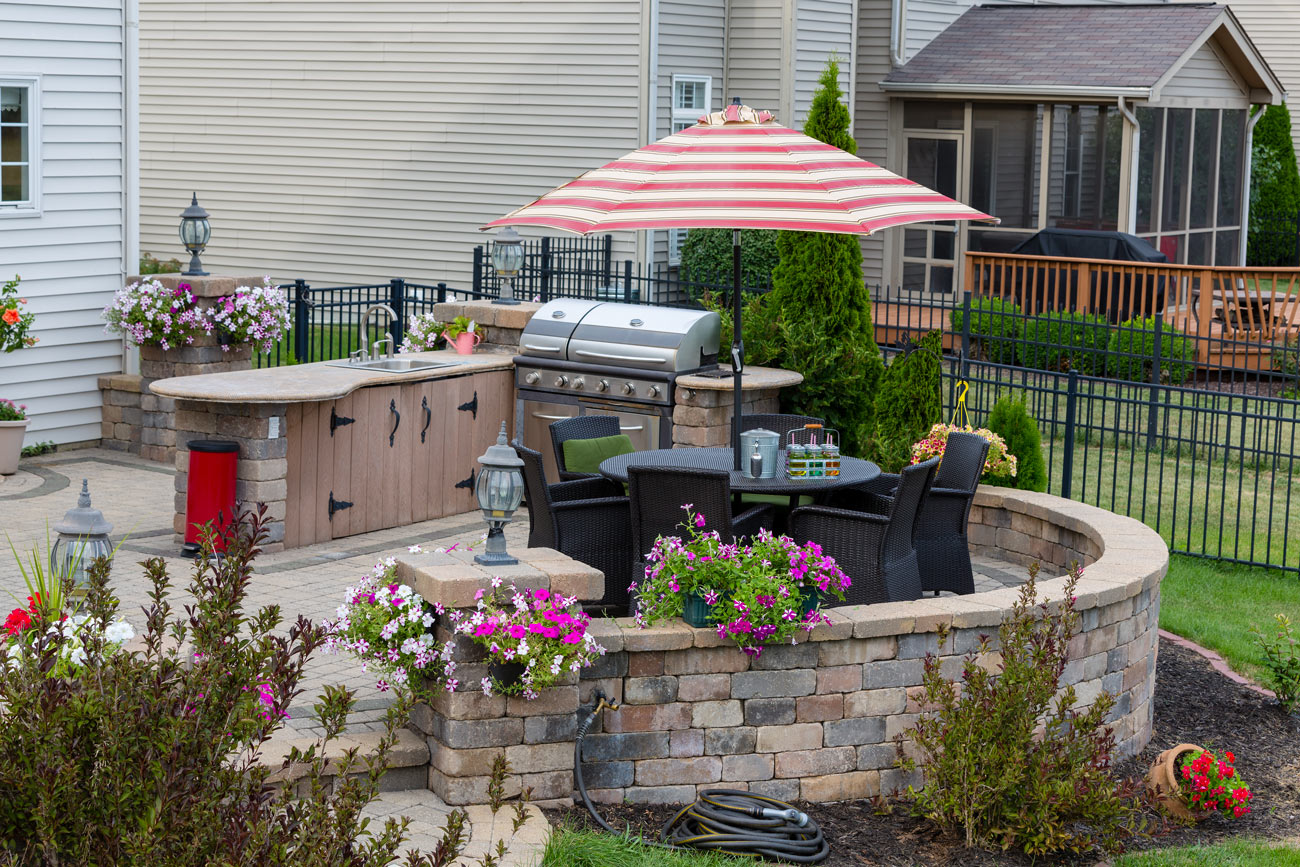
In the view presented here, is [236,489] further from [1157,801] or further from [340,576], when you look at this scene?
[1157,801]

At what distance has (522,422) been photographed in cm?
1049

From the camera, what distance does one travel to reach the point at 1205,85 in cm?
1980

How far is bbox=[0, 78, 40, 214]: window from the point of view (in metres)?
11.2

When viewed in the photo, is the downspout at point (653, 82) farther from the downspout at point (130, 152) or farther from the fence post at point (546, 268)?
the downspout at point (130, 152)

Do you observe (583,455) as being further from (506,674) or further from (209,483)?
(506,674)

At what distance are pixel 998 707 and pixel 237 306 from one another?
746 cm

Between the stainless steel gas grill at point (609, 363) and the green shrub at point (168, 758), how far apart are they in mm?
6196

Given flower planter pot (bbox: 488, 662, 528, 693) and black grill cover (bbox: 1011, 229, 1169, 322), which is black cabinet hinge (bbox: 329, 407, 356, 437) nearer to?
flower planter pot (bbox: 488, 662, 528, 693)

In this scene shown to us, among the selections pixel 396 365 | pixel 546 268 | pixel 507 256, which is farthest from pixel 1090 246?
pixel 396 365

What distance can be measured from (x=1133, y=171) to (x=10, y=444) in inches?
522

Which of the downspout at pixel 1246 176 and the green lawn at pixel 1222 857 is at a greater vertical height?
the downspout at pixel 1246 176

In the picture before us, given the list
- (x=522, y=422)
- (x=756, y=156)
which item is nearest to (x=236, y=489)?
(x=522, y=422)

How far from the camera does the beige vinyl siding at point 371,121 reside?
1730 cm

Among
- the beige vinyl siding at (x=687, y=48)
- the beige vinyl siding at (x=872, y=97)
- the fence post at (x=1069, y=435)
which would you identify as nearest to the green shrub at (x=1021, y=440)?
the fence post at (x=1069, y=435)
